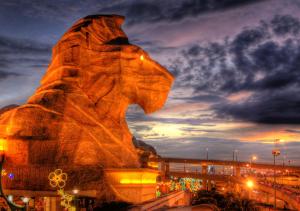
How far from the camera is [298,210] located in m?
34.5

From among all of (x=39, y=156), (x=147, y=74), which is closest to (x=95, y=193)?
(x=39, y=156)

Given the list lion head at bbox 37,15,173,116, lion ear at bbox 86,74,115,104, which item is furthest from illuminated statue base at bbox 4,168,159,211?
lion ear at bbox 86,74,115,104

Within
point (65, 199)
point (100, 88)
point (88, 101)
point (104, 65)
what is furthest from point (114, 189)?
point (104, 65)

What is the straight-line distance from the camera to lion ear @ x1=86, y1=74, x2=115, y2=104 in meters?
26.0

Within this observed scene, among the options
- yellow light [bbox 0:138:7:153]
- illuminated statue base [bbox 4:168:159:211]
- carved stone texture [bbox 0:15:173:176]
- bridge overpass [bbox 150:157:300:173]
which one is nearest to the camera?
illuminated statue base [bbox 4:168:159:211]

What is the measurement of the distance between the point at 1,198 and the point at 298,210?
2862 centimetres

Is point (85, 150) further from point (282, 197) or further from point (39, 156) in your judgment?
point (282, 197)

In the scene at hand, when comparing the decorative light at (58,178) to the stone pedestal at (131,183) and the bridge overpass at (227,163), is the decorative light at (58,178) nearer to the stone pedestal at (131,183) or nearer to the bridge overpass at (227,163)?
the stone pedestal at (131,183)

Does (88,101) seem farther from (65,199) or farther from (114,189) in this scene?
(65,199)

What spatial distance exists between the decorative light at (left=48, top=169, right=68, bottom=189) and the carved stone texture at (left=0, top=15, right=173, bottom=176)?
2.27 feet

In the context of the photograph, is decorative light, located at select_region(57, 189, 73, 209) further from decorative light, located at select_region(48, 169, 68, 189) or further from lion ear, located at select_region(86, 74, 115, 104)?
lion ear, located at select_region(86, 74, 115, 104)

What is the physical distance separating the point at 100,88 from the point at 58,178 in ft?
26.5

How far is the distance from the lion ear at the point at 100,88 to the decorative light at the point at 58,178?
267 inches

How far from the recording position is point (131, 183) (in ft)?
77.9
